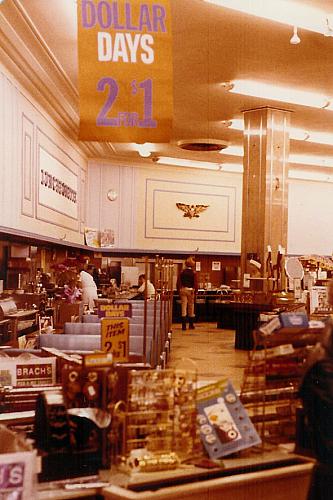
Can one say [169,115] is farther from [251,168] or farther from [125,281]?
[125,281]

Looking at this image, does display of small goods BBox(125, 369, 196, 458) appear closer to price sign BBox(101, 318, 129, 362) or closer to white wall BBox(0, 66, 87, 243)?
price sign BBox(101, 318, 129, 362)

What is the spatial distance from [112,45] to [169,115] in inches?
17.2

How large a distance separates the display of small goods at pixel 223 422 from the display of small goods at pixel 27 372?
105cm

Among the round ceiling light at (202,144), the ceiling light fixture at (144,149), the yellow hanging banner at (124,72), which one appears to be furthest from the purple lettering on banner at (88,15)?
the ceiling light fixture at (144,149)

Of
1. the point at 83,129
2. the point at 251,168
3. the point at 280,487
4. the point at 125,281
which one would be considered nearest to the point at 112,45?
the point at 83,129

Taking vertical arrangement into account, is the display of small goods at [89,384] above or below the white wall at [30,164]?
below

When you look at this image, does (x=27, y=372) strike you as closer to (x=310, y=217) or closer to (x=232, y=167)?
(x=232, y=167)

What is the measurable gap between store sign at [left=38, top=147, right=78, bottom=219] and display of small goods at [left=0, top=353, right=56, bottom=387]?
7878 millimetres

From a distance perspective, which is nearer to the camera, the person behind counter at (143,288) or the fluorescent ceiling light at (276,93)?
the fluorescent ceiling light at (276,93)

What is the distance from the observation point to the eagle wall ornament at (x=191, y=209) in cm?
1844

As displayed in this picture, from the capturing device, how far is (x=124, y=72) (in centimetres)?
305

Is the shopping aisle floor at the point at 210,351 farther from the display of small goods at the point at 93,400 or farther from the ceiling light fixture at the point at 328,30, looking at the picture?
the display of small goods at the point at 93,400

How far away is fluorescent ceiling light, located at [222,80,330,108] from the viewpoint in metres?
10.4

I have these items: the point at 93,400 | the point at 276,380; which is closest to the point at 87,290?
the point at 276,380
